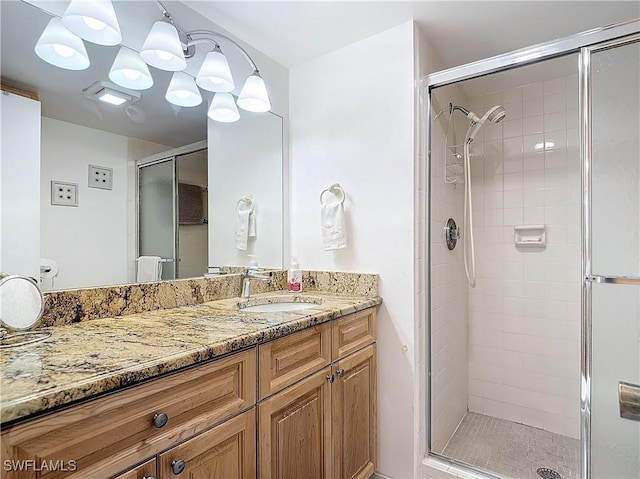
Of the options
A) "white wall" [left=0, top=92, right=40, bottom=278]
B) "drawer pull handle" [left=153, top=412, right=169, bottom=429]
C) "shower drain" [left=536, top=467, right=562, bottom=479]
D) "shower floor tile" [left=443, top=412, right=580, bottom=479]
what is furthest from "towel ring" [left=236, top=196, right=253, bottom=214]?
"shower drain" [left=536, top=467, right=562, bottom=479]

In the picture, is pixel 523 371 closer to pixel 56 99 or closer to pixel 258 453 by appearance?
pixel 258 453

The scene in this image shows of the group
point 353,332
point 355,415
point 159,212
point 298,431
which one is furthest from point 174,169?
point 355,415

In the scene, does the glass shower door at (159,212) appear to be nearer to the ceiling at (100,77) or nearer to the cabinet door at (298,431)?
the ceiling at (100,77)

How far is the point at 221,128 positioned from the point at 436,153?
1143mm

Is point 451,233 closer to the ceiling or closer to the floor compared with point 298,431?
closer to the ceiling

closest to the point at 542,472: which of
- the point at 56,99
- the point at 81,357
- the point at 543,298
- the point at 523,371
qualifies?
the point at 523,371

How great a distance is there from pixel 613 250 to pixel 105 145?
201 centimetres

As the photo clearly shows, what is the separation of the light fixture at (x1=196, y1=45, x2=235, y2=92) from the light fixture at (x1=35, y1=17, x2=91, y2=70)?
18.3 inches

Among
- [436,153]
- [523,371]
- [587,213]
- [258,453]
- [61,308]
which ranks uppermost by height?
[436,153]

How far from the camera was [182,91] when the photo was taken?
1.58 metres

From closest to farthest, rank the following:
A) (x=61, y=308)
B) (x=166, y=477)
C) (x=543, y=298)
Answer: (x=166, y=477)
(x=61, y=308)
(x=543, y=298)

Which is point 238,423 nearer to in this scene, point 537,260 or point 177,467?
point 177,467

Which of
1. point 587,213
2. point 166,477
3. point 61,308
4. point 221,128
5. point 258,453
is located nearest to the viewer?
point 166,477

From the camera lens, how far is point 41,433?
2.04 ft
